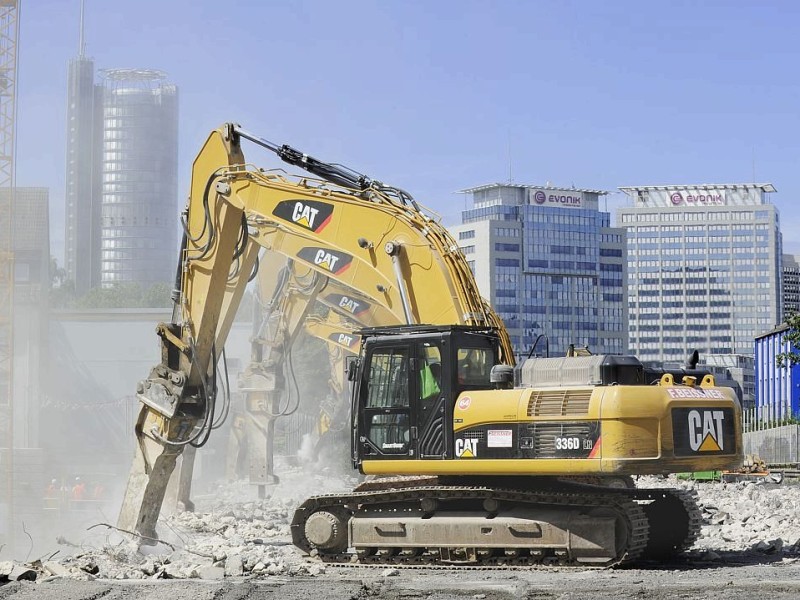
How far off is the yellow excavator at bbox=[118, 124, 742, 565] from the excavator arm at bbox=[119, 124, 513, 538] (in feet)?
0.08

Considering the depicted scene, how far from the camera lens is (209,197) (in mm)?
20094

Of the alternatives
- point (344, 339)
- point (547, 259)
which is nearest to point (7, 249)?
point (344, 339)

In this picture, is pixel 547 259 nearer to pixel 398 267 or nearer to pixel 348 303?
pixel 348 303

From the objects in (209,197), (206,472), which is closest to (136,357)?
(206,472)

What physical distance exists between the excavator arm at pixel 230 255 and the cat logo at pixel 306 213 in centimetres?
2

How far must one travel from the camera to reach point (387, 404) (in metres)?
16.9

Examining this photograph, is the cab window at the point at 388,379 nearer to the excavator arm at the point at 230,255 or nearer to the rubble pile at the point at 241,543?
the excavator arm at the point at 230,255

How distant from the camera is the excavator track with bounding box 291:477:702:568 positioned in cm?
1582

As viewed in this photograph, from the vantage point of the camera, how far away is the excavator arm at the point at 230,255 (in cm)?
1855

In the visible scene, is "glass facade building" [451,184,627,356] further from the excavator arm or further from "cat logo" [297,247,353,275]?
the excavator arm

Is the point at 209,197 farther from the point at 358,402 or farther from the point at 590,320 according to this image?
the point at 590,320

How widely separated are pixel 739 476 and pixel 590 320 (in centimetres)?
13779

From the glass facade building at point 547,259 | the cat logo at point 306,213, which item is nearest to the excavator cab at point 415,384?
the cat logo at point 306,213

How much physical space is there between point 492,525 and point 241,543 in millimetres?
5087
